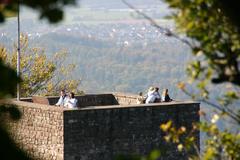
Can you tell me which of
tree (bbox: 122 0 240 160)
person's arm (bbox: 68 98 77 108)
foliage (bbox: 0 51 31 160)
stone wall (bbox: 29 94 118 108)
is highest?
tree (bbox: 122 0 240 160)

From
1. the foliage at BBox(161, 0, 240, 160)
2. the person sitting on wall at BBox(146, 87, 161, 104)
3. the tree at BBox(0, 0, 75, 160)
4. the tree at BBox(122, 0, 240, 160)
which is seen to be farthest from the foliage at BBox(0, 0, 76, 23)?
the person sitting on wall at BBox(146, 87, 161, 104)

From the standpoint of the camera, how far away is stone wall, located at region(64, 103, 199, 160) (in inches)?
1113

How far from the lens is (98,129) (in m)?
28.6

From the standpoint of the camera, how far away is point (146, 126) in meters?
29.3

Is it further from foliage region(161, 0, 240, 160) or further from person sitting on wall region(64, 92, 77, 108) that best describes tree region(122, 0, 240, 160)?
person sitting on wall region(64, 92, 77, 108)

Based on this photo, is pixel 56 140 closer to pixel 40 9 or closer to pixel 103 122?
pixel 103 122

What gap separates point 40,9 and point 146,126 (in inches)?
930

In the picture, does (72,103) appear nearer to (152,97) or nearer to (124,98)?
(152,97)

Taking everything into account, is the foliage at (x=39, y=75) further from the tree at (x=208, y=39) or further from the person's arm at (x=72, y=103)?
the tree at (x=208, y=39)

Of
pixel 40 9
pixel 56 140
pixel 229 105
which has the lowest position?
pixel 56 140

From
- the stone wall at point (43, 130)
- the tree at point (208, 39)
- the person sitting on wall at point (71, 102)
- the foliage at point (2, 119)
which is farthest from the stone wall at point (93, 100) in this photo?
the foliage at point (2, 119)

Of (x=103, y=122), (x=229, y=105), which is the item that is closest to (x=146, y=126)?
(x=103, y=122)

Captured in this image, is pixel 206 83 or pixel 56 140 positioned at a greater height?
pixel 206 83

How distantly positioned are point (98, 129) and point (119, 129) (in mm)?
613
